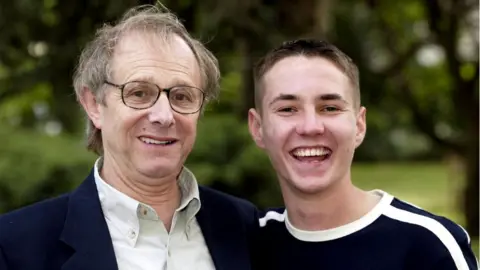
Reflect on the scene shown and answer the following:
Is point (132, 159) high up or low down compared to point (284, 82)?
down

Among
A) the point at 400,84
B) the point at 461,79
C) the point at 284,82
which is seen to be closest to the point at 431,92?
the point at 400,84

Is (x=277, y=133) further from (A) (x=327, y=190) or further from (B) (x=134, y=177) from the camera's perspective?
(B) (x=134, y=177)

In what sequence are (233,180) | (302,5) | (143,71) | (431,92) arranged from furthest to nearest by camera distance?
(431,92) → (233,180) → (302,5) → (143,71)

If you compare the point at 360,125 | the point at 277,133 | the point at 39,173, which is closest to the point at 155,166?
the point at 277,133

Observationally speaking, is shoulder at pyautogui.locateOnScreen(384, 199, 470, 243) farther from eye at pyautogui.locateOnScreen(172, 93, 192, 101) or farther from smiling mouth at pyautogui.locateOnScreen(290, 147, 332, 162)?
eye at pyautogui.locateOnScreen(172, 93, 192, 101)

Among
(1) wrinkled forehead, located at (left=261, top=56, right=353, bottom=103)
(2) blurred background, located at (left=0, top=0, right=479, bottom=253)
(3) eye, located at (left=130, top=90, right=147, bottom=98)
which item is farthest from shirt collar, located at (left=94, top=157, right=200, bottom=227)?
(2) blurred background, located at (left=0, top=0, right=479, bottom=253)

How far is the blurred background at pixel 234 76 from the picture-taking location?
4.60 m

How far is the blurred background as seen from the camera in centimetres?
460

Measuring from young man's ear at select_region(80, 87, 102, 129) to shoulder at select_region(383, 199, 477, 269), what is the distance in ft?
3.41

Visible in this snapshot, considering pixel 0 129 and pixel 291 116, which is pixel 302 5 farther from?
pixel 0 129

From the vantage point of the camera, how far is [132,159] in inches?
93.0

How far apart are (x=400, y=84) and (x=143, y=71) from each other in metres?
6.34

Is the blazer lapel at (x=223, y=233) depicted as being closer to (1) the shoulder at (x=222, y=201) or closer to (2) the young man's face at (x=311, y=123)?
(1) the shoulder at (x=222, y=201)

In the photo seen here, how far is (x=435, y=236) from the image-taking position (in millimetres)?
2354
